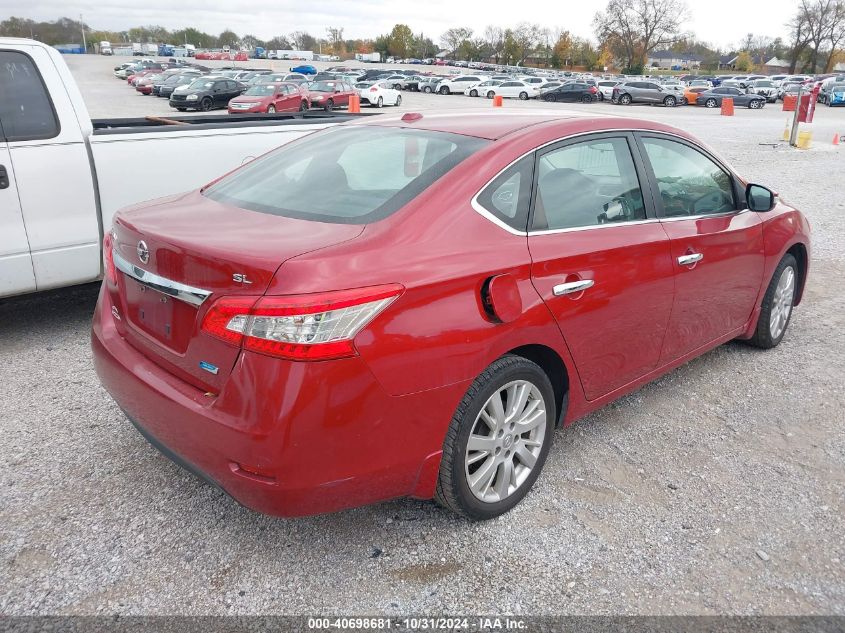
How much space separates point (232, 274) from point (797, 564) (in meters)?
2.39

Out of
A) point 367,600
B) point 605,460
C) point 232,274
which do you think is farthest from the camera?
point 605,460

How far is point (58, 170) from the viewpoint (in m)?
4.52

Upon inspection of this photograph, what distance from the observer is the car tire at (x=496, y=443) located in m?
2.70

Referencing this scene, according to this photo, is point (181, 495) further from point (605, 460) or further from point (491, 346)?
point (605, 460)

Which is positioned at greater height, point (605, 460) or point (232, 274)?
point (232, 274)

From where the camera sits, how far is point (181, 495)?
312cm

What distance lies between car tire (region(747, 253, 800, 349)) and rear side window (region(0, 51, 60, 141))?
4670 millimetres

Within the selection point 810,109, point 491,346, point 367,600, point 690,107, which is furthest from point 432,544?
point 690,107

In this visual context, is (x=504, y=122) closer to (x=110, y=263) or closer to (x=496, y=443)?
(x=496, y=443)

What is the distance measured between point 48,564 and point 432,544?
56.7 inches

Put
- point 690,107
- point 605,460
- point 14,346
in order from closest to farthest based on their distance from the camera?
1. point 605,460
2. point 14,346
3. point 690,107

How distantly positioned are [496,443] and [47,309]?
165 inches

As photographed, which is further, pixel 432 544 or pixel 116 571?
pixel 432 544

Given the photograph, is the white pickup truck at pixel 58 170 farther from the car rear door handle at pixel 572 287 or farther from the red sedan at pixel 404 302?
the car rear door handle at pixel 572 287
